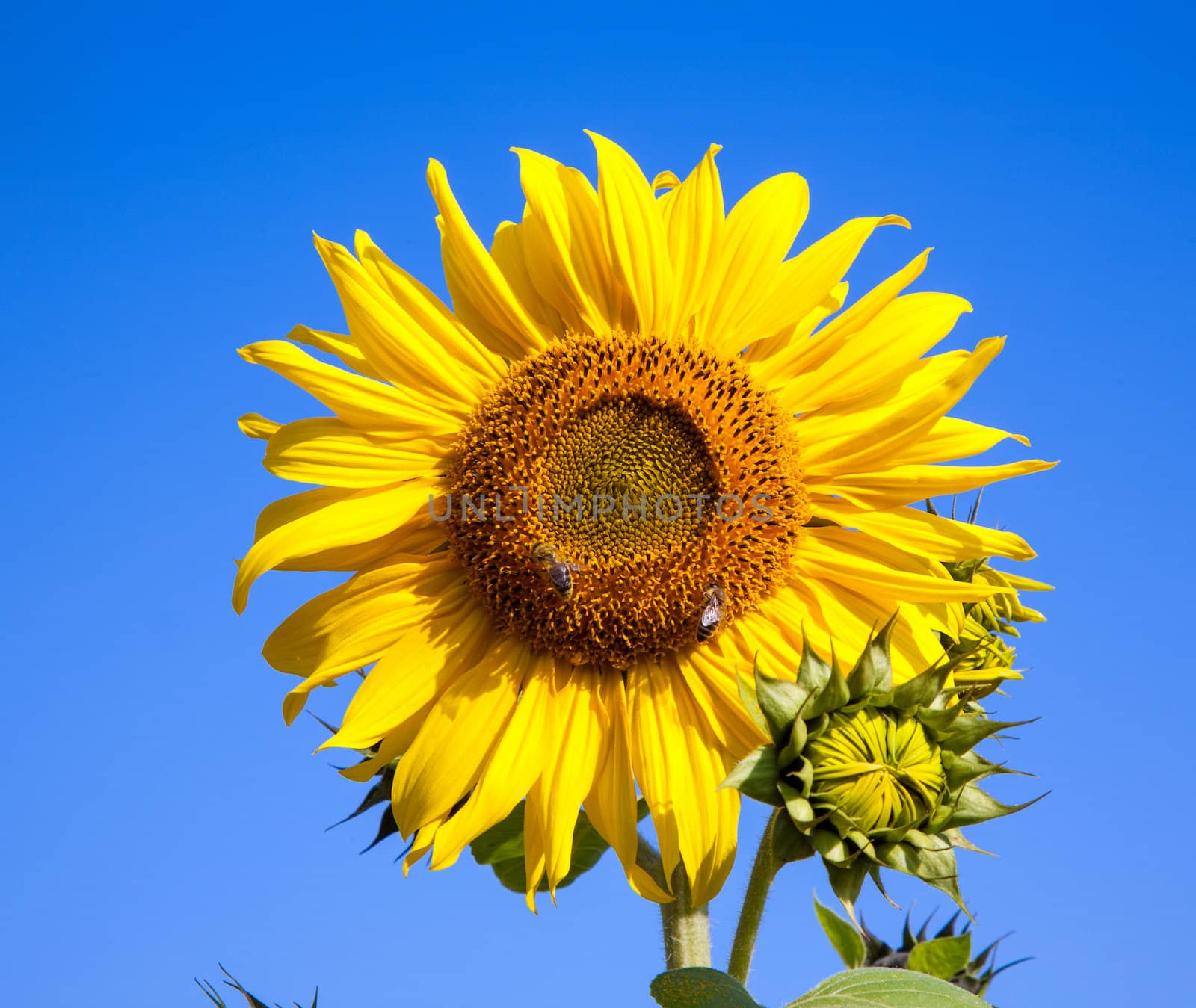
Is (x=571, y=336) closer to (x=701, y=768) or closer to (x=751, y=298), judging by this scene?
(x=751, y=298)

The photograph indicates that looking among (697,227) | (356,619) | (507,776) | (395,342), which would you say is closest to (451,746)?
(507,776)

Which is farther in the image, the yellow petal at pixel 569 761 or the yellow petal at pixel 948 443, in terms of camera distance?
the yellow petal at pixel 948 443

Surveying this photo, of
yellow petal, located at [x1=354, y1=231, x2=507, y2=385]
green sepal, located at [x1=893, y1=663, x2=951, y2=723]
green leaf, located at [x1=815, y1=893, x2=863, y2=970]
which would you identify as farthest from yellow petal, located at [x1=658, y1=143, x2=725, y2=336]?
green leaf, located at [x1=815, y1=893, x2=863, y2=970]

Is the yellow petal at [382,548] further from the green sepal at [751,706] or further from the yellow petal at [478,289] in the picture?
the green sepal at [751,706]

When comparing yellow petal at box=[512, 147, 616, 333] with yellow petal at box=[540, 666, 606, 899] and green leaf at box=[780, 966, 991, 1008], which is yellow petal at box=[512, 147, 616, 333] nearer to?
yellow petal at box=[540, 666, 606, 899]

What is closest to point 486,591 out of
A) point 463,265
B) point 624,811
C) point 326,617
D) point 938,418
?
point 326,617

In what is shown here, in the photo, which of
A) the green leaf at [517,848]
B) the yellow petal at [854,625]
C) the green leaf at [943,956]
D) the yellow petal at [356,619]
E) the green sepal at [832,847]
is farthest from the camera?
the green leaf at [943,956]

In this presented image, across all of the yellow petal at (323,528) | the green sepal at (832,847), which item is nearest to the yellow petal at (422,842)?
the yellow petal at (323,528)
